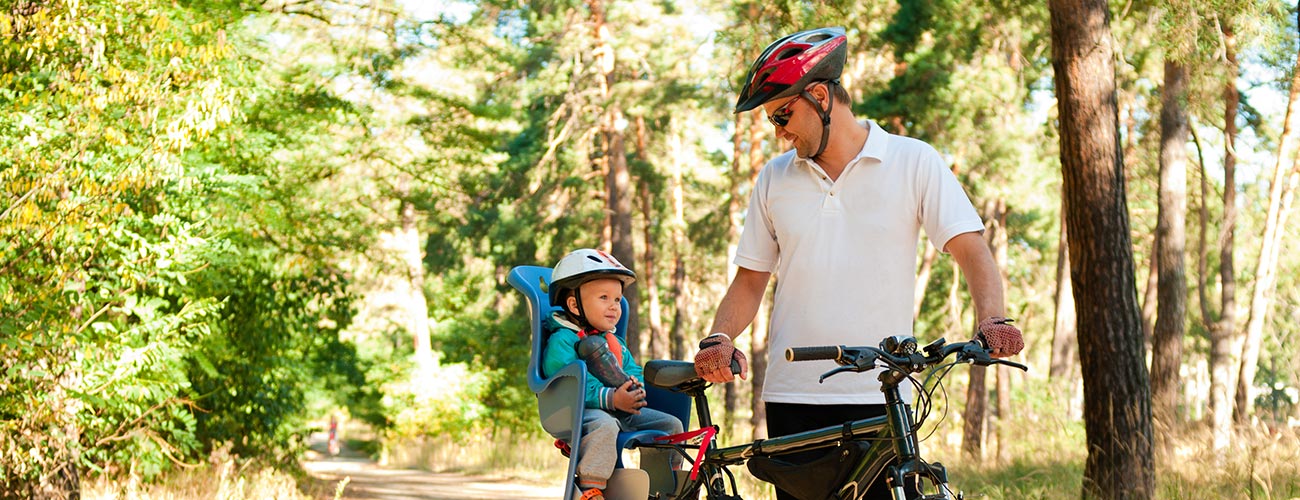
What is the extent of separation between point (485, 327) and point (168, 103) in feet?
81.8

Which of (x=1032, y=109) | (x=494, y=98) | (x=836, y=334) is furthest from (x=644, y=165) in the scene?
(x=836, y=334)

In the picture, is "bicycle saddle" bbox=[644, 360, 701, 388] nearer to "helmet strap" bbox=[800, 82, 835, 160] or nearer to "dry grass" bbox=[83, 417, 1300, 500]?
"helmet strap" bbox=[800, 82, 835, 160]

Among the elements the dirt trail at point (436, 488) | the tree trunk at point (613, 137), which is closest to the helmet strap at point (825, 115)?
A: the dirt trail at point (436, 488)

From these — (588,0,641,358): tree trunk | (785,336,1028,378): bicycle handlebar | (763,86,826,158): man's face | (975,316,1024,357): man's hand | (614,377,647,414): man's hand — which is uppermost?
(588,0,641,358): tree trunk

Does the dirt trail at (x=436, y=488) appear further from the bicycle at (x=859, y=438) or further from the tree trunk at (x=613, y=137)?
the bicycle at (x=859, y=438)

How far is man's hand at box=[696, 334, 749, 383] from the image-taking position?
10.7 ft

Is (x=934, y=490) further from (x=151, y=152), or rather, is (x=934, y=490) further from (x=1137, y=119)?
(x=1137, y=119)

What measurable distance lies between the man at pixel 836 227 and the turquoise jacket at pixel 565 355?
0.90m

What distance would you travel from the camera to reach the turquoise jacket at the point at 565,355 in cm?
431

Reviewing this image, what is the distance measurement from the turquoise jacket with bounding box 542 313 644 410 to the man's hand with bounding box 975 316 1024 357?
5.56ft

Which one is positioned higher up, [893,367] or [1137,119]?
[1137,119]

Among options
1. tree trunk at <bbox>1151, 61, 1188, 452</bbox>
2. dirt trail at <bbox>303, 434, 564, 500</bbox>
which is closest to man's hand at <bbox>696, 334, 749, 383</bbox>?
dirt trail at <bbox>303, 434, 564, 500</bbox>

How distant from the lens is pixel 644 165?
32281mm

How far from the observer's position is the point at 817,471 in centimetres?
318
